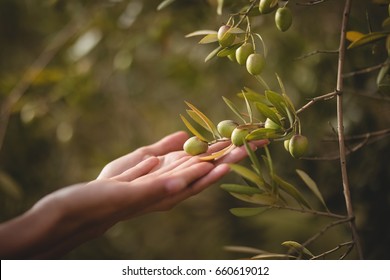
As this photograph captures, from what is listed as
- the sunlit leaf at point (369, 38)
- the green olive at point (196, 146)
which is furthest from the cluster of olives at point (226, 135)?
the sunlit leaf at point (369, 38)

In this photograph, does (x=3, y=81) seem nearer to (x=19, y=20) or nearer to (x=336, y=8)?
(x=19, y=20)

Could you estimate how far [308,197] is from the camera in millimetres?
1645

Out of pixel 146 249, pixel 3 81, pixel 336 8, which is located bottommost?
pixel 146 249

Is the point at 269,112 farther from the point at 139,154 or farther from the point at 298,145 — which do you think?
the point at 139,154

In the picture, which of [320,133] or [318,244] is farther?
[318,244]

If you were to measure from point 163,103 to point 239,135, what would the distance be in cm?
182

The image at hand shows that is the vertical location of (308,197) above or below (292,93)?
below

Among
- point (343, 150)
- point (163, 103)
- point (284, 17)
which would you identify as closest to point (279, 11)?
point (284, 17)

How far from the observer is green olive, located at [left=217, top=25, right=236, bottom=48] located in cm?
72

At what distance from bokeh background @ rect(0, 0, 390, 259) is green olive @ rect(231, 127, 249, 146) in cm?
31

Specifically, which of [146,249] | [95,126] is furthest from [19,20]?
[146,249]

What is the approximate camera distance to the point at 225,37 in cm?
72

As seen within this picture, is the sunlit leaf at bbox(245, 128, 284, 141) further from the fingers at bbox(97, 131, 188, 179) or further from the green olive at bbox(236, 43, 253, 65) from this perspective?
the fingers at bbox(97, 131, 188, 179)
